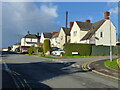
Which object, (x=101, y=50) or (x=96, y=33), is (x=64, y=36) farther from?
(x=101, y=50)

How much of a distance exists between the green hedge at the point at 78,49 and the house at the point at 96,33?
5.58 metres

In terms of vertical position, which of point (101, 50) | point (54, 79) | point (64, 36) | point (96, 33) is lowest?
point (54, 79)

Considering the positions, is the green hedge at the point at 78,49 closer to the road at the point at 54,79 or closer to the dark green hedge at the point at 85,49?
the dark green hedge at the point at 85,49

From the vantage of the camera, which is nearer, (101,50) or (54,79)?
(54,79)

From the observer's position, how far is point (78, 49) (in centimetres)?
3177

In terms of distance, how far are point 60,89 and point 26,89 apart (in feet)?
5.25

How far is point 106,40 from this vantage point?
40562 mm

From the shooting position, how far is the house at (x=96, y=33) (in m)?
38.4

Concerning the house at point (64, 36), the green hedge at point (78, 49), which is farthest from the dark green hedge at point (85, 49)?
the house at point (64, 36)

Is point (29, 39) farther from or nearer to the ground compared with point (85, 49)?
farther from the ground

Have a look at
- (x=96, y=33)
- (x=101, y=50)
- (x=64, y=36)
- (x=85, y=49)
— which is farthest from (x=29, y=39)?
(x=101, y=50)

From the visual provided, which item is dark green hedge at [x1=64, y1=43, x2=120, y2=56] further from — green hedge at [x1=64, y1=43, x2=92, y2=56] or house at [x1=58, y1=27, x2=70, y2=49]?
house at [x1=58, y1=27, x2=70, y2=49]

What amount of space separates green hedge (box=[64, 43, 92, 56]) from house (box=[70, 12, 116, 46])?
558 cm

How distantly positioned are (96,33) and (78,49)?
9355 mm
